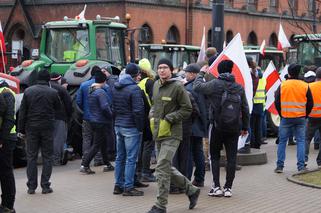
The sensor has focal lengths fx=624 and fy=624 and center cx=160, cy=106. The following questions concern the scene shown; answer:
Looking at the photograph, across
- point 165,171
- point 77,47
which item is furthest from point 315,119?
point 77,47

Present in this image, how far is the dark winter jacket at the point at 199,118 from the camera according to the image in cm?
986

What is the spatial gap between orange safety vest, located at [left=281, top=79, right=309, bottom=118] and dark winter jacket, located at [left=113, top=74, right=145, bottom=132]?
3.11m

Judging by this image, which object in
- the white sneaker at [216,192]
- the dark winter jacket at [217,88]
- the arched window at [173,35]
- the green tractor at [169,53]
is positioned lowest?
the white sneaker at [216,192]

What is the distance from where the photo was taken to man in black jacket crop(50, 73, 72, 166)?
1210 centimetres

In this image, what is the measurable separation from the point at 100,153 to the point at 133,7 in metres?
23.5

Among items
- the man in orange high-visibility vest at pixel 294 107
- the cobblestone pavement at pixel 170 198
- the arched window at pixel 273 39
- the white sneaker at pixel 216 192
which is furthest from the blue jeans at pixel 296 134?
the arched window at pixel 273 39

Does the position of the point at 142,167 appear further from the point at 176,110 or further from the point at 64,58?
the point at 64,58

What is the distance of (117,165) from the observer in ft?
31.3

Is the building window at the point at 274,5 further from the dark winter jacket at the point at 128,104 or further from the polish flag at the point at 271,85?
the dark winter jacket at the point at 128,104

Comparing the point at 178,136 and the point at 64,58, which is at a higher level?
the point at 64,58

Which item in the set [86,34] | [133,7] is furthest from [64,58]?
[133,7]

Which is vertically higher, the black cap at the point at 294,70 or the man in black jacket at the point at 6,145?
the black cap at the point at 294,70

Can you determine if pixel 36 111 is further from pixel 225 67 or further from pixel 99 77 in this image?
pixel 225 67

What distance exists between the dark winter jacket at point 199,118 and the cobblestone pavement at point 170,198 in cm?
93
